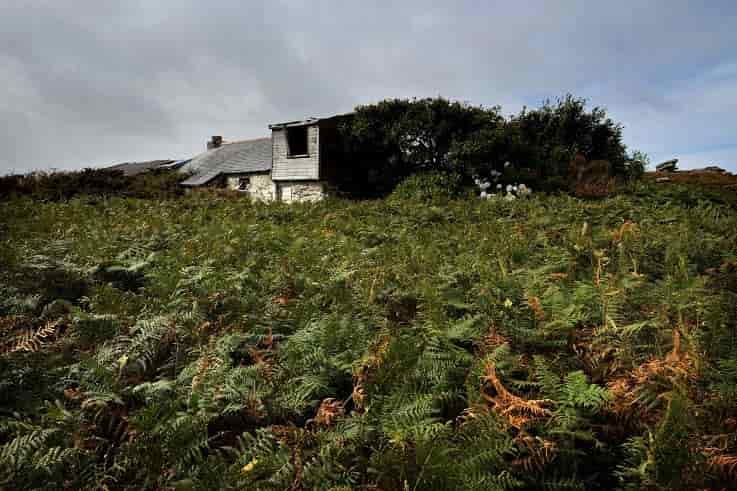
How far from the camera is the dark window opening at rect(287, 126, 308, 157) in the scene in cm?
2722

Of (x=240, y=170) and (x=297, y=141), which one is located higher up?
(x=297, y=141)

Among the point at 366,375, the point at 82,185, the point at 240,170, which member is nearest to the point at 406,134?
the point at 240,170

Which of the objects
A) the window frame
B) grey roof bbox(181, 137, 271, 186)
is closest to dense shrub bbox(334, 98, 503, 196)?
the window frame

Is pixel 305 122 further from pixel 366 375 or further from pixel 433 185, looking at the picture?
pixel 366 375

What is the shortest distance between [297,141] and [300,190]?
3316mm

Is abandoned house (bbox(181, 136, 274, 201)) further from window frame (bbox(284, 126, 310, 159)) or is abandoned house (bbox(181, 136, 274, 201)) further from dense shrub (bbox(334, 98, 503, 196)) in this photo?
dense shrub (bbox(334, 98, 503, 196))

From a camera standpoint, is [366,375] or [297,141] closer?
[366,375]

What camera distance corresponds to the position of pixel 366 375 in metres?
2.50

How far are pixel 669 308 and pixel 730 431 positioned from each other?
1326mm

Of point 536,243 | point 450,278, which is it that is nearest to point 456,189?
point 536,243

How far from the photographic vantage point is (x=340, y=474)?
184 centimetres

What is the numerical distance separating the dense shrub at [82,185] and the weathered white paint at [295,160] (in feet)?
21.9

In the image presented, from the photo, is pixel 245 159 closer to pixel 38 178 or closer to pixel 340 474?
pixel 38 178

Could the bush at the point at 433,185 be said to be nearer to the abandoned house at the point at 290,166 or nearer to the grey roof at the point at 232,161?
the abandoned house at the point at 290,166
